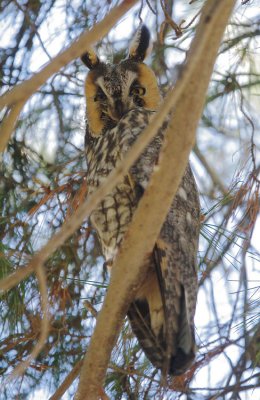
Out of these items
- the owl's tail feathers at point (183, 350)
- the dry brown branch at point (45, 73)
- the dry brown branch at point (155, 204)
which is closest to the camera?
the dry brown branch at point (45, 73)

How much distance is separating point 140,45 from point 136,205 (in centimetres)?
78

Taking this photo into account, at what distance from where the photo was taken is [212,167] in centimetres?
308

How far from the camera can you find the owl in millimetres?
2021

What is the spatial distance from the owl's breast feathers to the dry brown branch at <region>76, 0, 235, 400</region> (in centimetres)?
18

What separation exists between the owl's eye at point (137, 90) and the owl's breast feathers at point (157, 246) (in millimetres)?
113

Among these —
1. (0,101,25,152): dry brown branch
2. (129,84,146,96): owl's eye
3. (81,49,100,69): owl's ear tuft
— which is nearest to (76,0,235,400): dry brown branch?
(0,101,25,152): dry brown branch

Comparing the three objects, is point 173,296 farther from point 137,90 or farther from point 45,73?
point 45,73

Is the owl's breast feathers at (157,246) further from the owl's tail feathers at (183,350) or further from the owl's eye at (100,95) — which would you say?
the owl's eye at (100,95)

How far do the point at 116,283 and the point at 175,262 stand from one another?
12.2 inches

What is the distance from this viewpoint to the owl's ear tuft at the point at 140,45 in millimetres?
2723

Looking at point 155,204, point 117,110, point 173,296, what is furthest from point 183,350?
→ point 117,110

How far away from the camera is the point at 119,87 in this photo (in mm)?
2516

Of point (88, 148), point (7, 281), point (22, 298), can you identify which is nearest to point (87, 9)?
point (88, 148)

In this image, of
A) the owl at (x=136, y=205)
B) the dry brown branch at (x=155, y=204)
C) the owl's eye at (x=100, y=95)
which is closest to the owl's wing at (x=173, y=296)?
the owl at (x=136, y=205)
